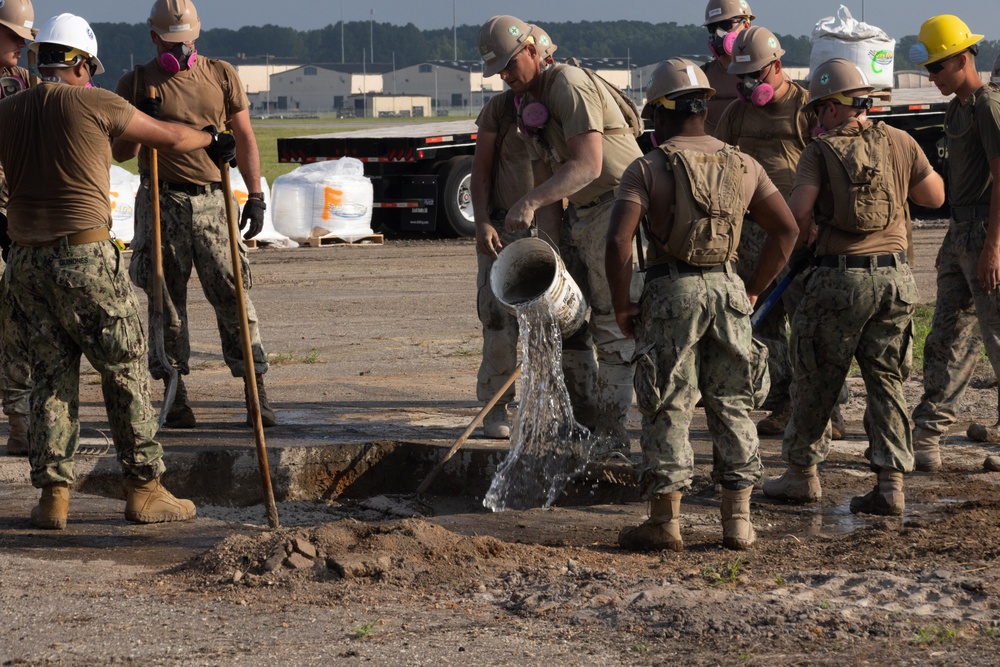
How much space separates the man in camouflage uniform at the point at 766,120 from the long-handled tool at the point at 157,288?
9.42 feet

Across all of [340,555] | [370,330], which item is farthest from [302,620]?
[370,330]

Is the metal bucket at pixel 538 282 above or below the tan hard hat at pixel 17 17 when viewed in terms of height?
below

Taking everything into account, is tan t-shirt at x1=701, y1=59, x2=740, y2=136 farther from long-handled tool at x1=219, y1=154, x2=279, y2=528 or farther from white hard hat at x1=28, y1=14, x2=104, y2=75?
white hard hat at x1=28, y1=14, x2=104, y2=75

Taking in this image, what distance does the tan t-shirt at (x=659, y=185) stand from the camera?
5105 millimetres

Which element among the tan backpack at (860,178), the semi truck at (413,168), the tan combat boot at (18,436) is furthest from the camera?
the semi truck at (413,168)

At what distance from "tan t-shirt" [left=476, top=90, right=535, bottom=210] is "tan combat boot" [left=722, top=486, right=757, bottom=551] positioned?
2.34 metres

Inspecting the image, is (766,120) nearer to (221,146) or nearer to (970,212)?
(970,212)

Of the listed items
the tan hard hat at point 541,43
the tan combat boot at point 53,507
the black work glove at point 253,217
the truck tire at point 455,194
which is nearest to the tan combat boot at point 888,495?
the tan hard hat at point 541,43

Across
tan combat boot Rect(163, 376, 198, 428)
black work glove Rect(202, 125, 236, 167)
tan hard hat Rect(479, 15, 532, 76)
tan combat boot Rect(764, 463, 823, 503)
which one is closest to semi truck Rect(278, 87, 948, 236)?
tan combat boot Rect(163, 376, 198, 428)

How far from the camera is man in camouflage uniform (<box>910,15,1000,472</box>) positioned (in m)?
6.32

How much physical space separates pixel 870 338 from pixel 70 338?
332cm

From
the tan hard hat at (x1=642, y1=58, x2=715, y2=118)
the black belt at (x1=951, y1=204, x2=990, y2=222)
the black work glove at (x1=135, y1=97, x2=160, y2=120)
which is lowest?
the black belt at (x1=951, y1=204, x2=990, y2=222)

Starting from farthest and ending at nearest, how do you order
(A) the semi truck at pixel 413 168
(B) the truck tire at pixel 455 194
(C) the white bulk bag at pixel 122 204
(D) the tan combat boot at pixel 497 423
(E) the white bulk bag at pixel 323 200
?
(B) the truck tire at pixel 455 194 → (A) the semi truck at pixel 413 168 → (E) the white bulk bag at pixel 323 200 → (C) the white bulk bag at pixel 122 204 → (D) the tan combat boot at pixel 497 423

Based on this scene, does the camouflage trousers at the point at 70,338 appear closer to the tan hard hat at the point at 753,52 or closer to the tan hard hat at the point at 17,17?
the tan hard hat at the point at 17,17
